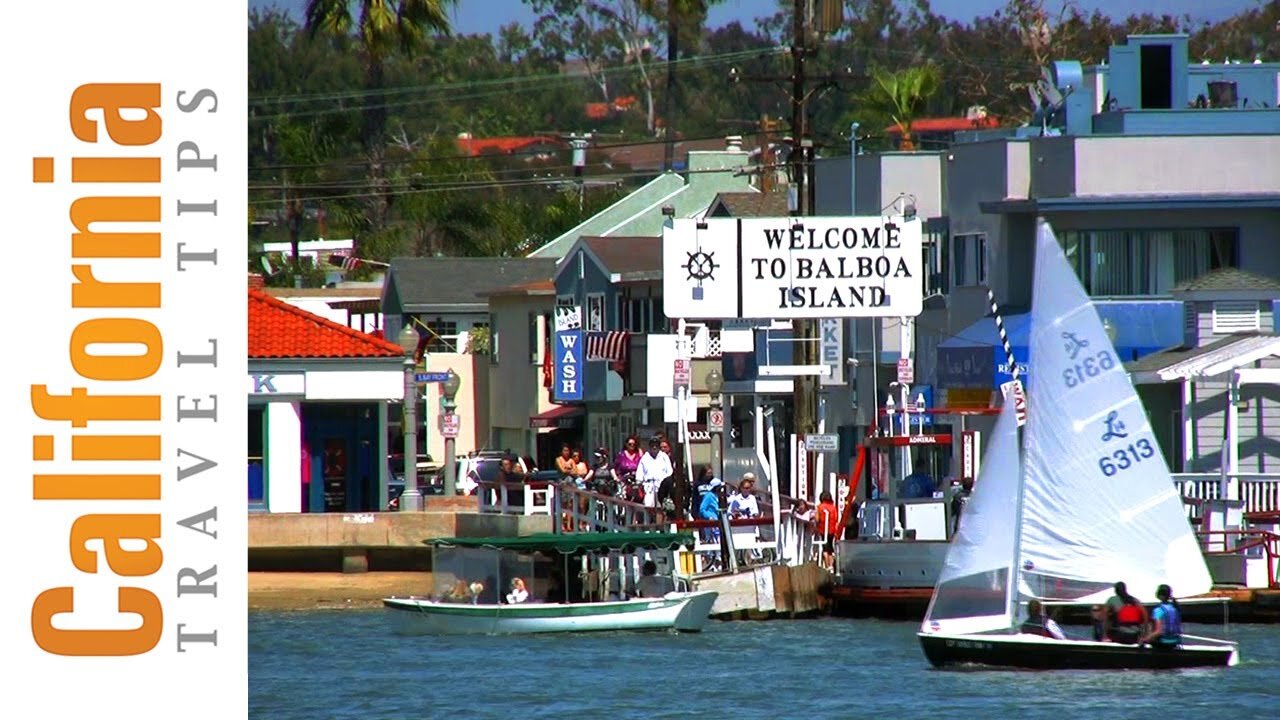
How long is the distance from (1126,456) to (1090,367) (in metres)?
1.29

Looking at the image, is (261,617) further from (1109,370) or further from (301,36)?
(301,36)

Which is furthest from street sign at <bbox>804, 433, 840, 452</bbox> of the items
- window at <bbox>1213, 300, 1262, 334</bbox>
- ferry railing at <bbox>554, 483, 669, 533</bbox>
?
window at <bbox>1213, 300, 1262, 334</bbox>

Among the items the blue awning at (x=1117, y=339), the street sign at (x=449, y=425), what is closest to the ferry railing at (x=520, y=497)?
the street sign at (x=449, y=425)

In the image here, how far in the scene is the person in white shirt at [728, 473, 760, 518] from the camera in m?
39.1

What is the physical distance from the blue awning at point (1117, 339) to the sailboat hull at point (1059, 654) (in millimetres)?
13994

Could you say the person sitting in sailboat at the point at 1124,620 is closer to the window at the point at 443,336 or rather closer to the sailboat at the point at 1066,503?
the sailboat at the point at 1066,503

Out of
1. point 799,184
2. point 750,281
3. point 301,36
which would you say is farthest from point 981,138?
point 301,36

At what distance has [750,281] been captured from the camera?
3969 cm

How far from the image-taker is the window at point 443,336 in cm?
7088

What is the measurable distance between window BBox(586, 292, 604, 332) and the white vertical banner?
5308cm

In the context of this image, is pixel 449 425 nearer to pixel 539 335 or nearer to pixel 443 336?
pixel 539 335

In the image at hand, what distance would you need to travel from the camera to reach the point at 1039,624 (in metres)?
31.6

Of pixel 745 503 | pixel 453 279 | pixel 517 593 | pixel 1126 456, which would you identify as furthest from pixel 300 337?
pixel 453 279

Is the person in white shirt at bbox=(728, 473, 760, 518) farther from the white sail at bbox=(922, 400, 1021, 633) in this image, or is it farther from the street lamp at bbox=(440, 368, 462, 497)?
the street lamp at bbox=(440, 368, 462, 497)
